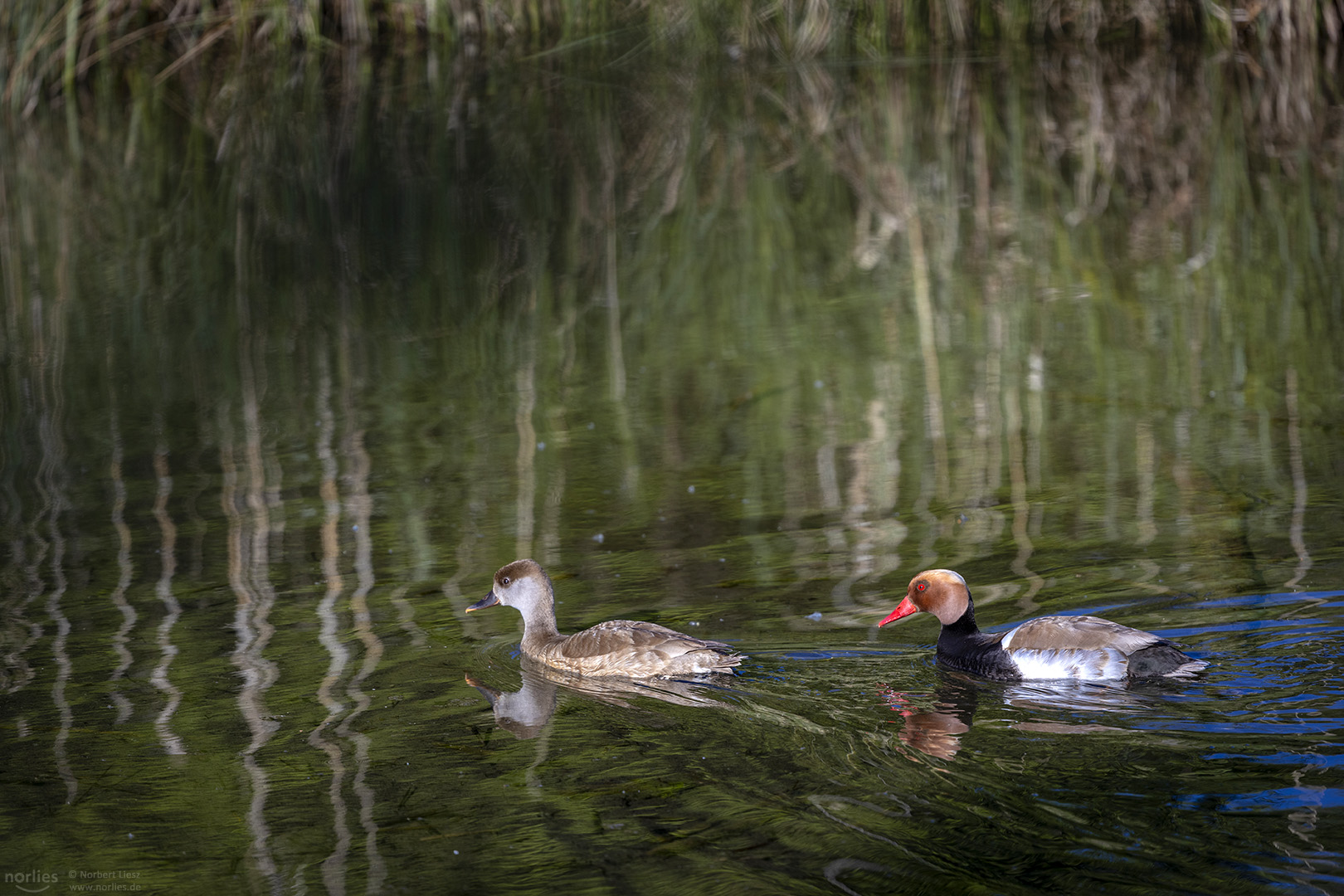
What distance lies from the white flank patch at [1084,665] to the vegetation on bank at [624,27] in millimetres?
15962

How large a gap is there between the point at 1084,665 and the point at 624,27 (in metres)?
17.2

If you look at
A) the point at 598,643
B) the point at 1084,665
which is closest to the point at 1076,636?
the point at 1084,665

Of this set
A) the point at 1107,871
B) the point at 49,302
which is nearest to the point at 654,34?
the point at 49,302

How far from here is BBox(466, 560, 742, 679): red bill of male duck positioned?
5.67 m

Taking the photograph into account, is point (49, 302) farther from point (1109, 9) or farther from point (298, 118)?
point (1109, 9)

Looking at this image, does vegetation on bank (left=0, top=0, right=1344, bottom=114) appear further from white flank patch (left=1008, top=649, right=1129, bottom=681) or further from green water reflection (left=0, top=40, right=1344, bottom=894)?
white flank patch (left=1008, top=649, right=1129, bottom=681)

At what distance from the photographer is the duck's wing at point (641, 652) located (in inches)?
223

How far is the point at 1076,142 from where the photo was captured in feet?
54.4

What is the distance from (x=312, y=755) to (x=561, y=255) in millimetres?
8227

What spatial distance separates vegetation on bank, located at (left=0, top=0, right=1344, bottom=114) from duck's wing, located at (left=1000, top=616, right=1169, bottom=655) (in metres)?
15.8

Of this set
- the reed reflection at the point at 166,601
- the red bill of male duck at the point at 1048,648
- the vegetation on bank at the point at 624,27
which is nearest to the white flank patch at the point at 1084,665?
the red bill of male duck at the point at 1048,648

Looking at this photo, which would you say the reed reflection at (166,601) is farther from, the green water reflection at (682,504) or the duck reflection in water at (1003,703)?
the duck reflection in water at (1003,703)

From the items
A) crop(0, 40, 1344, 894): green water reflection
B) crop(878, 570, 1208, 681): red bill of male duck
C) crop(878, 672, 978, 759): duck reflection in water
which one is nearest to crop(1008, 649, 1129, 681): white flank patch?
crop(878, 570, 1208, 681): red bill of male duck

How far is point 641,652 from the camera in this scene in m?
5.72
